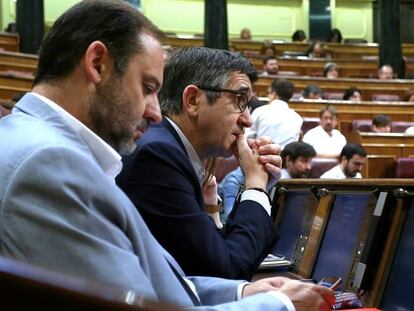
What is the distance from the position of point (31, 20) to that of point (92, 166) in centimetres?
911

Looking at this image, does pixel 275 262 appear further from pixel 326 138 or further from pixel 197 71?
pixel 326 138

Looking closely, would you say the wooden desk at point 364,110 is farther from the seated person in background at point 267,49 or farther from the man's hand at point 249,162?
the man's hand at point 249,162

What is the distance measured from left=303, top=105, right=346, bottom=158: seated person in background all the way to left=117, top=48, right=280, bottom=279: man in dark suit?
4.08 m

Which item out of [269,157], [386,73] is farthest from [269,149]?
[386,73]

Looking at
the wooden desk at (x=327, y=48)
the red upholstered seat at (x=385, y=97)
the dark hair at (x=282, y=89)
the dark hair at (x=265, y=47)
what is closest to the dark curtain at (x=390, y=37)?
the red upholstered seat at (x=385, y=97)

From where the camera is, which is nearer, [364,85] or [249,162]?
[249,162]

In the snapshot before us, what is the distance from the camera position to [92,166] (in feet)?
2.79

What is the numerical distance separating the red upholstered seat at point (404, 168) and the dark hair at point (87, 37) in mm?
4908

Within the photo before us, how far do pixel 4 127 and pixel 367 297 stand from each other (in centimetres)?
105

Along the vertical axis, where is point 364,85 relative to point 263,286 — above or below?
below

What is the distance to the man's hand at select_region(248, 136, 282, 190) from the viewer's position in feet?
5.65

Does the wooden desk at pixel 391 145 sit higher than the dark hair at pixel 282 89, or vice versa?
the dark hair at pixel 282 89

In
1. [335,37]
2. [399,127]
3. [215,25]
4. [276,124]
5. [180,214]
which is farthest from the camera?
[335,37]

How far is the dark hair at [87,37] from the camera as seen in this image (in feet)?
3.38
